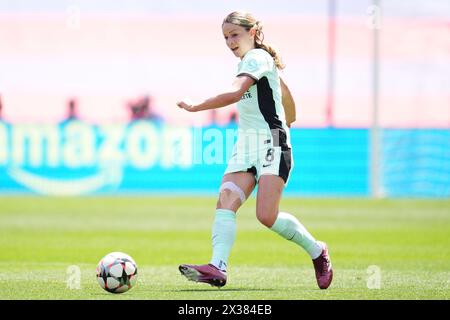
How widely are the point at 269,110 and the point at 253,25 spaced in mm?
644

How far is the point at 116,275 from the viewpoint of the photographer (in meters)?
7.66

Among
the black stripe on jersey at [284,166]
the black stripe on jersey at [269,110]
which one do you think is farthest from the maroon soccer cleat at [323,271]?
the black stripe on jersey at [269,110]

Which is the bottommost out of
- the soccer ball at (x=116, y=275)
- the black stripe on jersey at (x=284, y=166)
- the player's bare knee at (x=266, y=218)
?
the soccer ball at (x=116, y=275)

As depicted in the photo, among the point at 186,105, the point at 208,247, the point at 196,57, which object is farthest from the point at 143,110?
the point at 186,105

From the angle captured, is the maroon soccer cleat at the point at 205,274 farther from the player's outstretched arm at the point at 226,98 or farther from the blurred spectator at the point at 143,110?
the blurred spectator at the point at 143,110

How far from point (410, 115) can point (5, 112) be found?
9625 millimetres

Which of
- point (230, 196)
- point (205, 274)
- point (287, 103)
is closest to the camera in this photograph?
point (205, 274)

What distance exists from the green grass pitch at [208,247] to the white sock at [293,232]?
0.31 meters

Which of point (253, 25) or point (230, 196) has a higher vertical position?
point (253, 25)

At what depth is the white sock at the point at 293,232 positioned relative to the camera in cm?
813

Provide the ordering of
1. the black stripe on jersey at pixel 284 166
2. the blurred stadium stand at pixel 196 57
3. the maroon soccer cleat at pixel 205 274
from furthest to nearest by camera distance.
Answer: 1. the blurred stadium stand at pixel 196 57
2. the black stripe on jersey at pixel 284 166
3. the maroon soccer cleat at pixel 205 274

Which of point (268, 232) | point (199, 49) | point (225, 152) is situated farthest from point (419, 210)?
point (225, 152)

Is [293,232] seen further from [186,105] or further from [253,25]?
[253,25]

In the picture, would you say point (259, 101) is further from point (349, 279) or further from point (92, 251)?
point (92, 251)
